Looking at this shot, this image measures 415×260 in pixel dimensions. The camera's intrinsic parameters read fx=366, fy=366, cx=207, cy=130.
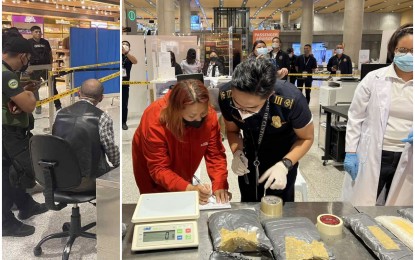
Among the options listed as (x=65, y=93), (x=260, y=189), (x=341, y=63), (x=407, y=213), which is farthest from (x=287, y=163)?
(x=341, y=63)

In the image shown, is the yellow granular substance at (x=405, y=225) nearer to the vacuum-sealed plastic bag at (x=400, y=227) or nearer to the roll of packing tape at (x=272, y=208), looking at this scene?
the vacuum-sealed plastic bag at (x=400, y=227)

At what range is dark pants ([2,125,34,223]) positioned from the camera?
944 mm

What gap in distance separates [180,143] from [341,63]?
26.0ft

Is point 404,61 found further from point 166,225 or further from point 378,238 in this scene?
point 166,225

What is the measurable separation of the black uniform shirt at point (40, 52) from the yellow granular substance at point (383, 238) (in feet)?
3.37

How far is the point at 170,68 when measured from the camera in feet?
18.7

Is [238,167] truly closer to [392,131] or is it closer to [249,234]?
[249,234]

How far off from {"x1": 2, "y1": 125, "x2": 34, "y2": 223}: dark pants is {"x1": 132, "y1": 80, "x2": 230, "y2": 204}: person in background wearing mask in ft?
2.03

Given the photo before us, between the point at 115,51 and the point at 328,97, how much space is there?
199 inches

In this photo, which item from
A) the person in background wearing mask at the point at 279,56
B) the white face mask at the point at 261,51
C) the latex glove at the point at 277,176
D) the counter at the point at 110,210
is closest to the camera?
the counter at the point at 110,210

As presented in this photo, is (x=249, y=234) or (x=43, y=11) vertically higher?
(x=43, y=11)

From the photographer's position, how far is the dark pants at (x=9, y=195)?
94cm

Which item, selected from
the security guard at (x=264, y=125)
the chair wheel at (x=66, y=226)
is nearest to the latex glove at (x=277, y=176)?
the security guard at (x=264, y=125)

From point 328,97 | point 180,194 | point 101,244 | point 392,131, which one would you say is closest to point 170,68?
point 328,97
